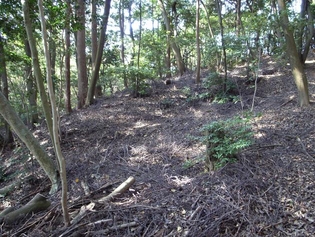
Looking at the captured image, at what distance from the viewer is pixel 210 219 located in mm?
2793

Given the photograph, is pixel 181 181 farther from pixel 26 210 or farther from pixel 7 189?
pixel 7 189

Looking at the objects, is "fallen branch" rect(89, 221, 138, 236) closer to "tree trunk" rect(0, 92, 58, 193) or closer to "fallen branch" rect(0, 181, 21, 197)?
"tree trunk" rect(0, 92, 58, 193)

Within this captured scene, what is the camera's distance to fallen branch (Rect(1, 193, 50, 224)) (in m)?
3.18

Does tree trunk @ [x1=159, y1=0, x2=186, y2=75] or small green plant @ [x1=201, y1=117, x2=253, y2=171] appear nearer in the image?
small green plant @ [x1=201, y1=117, x2=253, y2=171]

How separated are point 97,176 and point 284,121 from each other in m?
4.43

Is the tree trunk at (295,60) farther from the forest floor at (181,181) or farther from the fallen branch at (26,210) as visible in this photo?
the fallen branch at (26,210)

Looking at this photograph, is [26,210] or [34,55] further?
[34,55]

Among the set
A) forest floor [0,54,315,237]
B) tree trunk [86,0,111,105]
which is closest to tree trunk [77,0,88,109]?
tree trunk [86,0,111,105]

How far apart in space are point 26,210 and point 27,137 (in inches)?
60.4

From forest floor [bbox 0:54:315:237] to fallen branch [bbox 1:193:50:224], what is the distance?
10 cm

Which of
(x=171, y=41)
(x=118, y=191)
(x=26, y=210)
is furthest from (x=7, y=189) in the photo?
(x=171, y=41)

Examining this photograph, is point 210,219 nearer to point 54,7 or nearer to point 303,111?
point 303,111

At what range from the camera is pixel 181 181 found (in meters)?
3.76

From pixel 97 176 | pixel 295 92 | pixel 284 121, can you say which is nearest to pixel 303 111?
pixel 284 121
